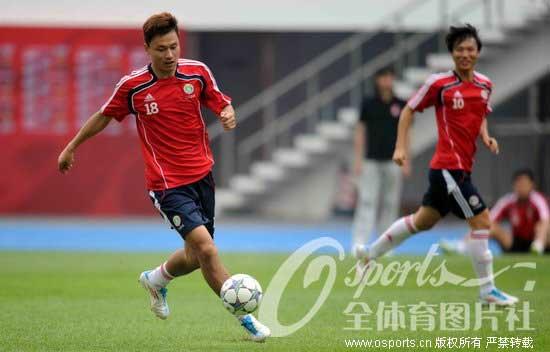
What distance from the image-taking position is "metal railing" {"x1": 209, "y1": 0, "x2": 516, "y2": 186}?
2481cm

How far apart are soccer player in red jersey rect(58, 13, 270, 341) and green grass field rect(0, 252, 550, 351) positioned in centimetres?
69

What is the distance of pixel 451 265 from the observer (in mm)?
14141

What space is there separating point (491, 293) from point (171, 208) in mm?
3238

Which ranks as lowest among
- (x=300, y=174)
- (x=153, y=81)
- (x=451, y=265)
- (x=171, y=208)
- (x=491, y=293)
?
(x=300, y=174)

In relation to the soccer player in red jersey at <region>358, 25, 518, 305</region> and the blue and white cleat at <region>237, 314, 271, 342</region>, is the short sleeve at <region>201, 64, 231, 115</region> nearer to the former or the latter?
the blue and white cleat at <region>237, 314, 271, 342</region>

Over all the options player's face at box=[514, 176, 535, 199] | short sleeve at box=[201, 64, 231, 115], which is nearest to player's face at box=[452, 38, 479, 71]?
short sleeve at box=[201, 64, 231, 115]

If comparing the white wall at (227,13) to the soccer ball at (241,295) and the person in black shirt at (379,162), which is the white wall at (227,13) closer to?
the person in black shirt at (379,162)

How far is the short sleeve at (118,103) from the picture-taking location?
8180 millimetres

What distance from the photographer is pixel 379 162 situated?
595 inches

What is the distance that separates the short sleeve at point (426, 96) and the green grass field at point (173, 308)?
1745 mm

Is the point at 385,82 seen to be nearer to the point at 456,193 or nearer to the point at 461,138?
the point at 461,138

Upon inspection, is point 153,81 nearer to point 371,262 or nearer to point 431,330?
point 431,330

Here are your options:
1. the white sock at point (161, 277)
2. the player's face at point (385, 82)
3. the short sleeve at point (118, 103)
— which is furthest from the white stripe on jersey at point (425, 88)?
the player's face at point (385, 82)

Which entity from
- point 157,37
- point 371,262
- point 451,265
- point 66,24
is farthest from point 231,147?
point 157,37
